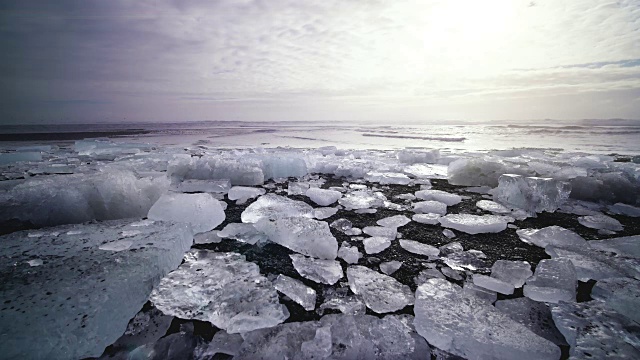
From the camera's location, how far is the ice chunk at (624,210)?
1819 millimetres

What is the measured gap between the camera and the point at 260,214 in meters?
1.69

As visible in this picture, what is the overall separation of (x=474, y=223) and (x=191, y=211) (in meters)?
1.73

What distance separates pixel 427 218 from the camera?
68.2 inches

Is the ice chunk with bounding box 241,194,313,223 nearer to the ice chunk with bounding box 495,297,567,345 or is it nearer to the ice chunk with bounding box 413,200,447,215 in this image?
the ice chunk with bounding box 413,200,447,215

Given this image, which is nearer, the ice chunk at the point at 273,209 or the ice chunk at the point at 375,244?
the ice chunk at the point at 375,244

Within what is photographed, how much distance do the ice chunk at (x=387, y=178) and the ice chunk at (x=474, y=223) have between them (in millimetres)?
1114

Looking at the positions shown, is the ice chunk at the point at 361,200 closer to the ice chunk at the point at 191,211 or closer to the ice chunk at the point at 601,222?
the ice chunk at the point at 191,211

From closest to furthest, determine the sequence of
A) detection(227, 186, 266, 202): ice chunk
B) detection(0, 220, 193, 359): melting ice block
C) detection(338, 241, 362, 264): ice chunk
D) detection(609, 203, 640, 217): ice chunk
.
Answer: detection(0, 220, 193, 359): melting ice block → detection(338, 241, 362, 264): ice chunk → detection(609, 203, 640, 217): ice chunk → detection(227, 186, 266, 202): ice chunk

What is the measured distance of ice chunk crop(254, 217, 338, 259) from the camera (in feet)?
4.14

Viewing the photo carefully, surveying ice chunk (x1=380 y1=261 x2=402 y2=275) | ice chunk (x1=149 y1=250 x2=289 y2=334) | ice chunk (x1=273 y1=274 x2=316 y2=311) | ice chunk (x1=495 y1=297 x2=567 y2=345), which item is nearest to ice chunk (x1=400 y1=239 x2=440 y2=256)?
ice chunk (x1=380 y1=261 x2=402 y2=275)

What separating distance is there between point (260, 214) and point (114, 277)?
2.83 ft

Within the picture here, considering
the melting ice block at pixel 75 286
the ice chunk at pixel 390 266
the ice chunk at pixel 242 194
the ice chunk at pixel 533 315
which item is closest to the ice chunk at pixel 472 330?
the ice chunk at pixel 533 315

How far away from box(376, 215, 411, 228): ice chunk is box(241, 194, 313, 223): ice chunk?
49 centimetres

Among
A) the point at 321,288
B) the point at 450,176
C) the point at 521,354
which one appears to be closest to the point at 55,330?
the point at 321,288
